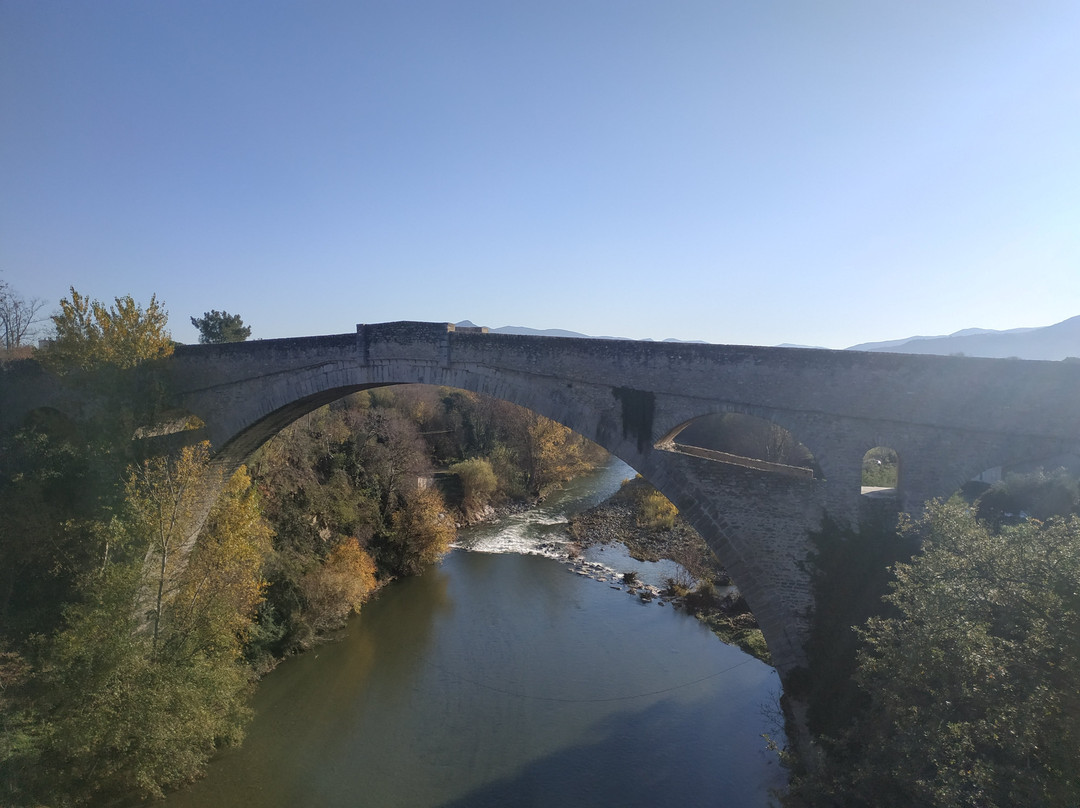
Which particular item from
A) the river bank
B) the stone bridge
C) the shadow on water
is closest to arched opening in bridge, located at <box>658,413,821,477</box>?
the river bank

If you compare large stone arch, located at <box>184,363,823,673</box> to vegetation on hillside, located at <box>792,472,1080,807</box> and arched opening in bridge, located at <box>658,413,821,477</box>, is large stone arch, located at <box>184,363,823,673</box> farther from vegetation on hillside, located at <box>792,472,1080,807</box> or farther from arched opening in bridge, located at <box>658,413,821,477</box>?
arched opening in bridge, located at <box>658,413,821,477</box>

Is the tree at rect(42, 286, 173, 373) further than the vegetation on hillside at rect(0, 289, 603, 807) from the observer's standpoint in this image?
Yes

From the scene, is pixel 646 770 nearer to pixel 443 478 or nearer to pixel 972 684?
pixel 972 684

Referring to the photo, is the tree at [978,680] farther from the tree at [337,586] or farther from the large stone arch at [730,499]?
the tree at [337,586]

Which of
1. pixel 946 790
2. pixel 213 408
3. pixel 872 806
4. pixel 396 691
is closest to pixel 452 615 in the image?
pixel 396 691

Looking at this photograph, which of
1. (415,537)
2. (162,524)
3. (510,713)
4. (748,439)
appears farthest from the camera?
(748,439)

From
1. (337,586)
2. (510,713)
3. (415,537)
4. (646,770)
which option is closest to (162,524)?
(337,586)
